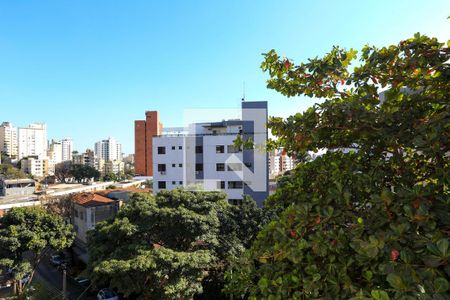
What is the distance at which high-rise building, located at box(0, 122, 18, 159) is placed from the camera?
75.1 meters

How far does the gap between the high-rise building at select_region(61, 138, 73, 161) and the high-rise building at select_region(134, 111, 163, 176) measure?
76085 millimetres

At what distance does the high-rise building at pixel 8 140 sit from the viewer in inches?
2955

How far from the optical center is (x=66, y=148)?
99.4m

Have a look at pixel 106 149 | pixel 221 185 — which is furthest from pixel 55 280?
pixel 106 149

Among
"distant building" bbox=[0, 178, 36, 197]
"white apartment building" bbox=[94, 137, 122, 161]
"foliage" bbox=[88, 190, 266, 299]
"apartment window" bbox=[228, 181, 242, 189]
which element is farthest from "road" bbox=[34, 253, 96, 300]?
"white apartment building" bbox=[94, 137, 122, 161]

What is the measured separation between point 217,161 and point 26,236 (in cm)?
1066

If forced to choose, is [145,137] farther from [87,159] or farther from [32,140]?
[32,140]

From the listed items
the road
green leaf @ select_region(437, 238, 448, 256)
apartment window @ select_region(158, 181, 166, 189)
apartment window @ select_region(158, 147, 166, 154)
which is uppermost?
apartment window @ select_region(158, 147, 166, 154)

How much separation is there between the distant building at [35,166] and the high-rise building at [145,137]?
40.7m

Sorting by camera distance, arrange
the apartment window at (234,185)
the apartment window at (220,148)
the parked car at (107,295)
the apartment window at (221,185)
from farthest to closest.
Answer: the apartment window at (220,148) < the apartment window at (221,185) < the apartment window at (234,185) < the parked car at (107,295)

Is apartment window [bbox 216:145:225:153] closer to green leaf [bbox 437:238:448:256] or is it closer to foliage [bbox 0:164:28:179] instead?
green leaf [bbox 437:238:448:256]

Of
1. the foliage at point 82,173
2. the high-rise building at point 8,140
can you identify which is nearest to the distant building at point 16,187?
the foliage at point 82,173

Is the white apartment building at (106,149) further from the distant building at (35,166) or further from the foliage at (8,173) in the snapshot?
the foliage at (8,173)

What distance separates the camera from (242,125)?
59.5ft
